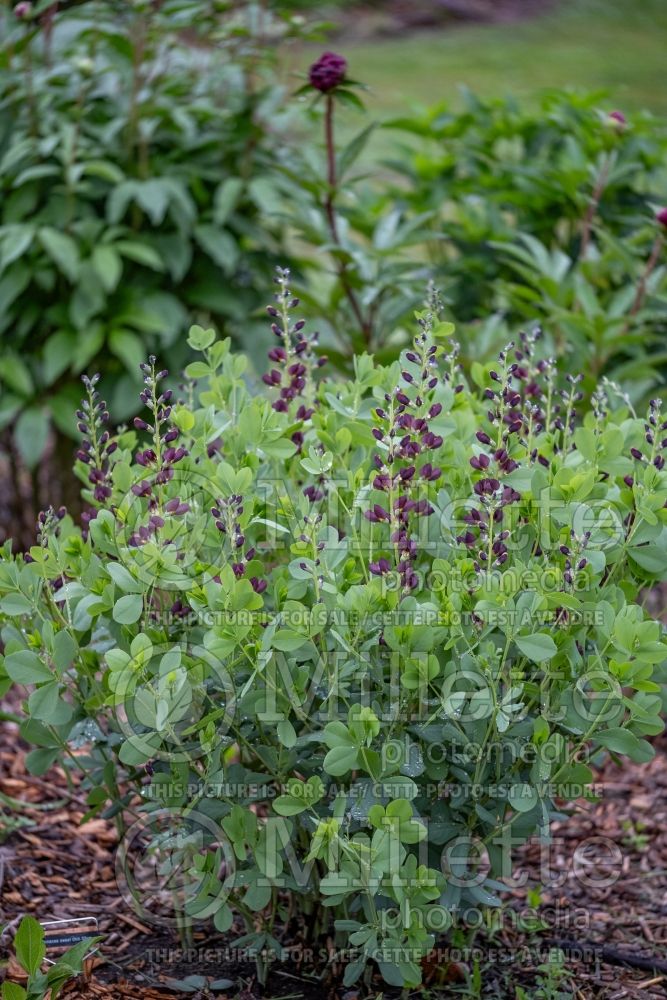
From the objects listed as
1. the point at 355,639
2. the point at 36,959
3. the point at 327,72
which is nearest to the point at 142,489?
the point at 355,639

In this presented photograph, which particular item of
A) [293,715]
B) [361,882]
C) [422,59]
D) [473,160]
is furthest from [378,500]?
[422,59]

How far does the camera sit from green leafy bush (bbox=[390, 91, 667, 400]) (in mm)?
3502

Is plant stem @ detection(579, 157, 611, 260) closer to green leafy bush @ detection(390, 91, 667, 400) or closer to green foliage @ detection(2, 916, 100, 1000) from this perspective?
green leafy bush @ detection(390, 91, 667, 400)

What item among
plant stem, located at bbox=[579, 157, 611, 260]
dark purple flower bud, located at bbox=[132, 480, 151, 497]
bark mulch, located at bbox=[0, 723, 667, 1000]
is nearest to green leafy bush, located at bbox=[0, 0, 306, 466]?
plant stem, located at bbox=[579, 157, 611, 260]

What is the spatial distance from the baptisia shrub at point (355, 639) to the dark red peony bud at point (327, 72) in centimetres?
143

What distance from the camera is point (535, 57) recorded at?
1470 centimetres

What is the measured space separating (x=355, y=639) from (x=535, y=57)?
14.5 metres

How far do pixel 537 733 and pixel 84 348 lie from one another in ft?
8.24

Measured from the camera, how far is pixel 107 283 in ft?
12.3

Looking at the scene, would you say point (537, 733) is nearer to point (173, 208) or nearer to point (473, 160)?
point (173, 208)

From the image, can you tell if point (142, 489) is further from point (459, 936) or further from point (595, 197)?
point (595, 197)

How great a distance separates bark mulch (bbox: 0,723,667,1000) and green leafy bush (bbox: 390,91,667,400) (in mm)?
1372

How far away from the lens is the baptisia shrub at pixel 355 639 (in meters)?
1.77

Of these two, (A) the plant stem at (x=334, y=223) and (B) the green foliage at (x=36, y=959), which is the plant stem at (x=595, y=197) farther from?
(B) the green foliage at (x=36, y=959)
